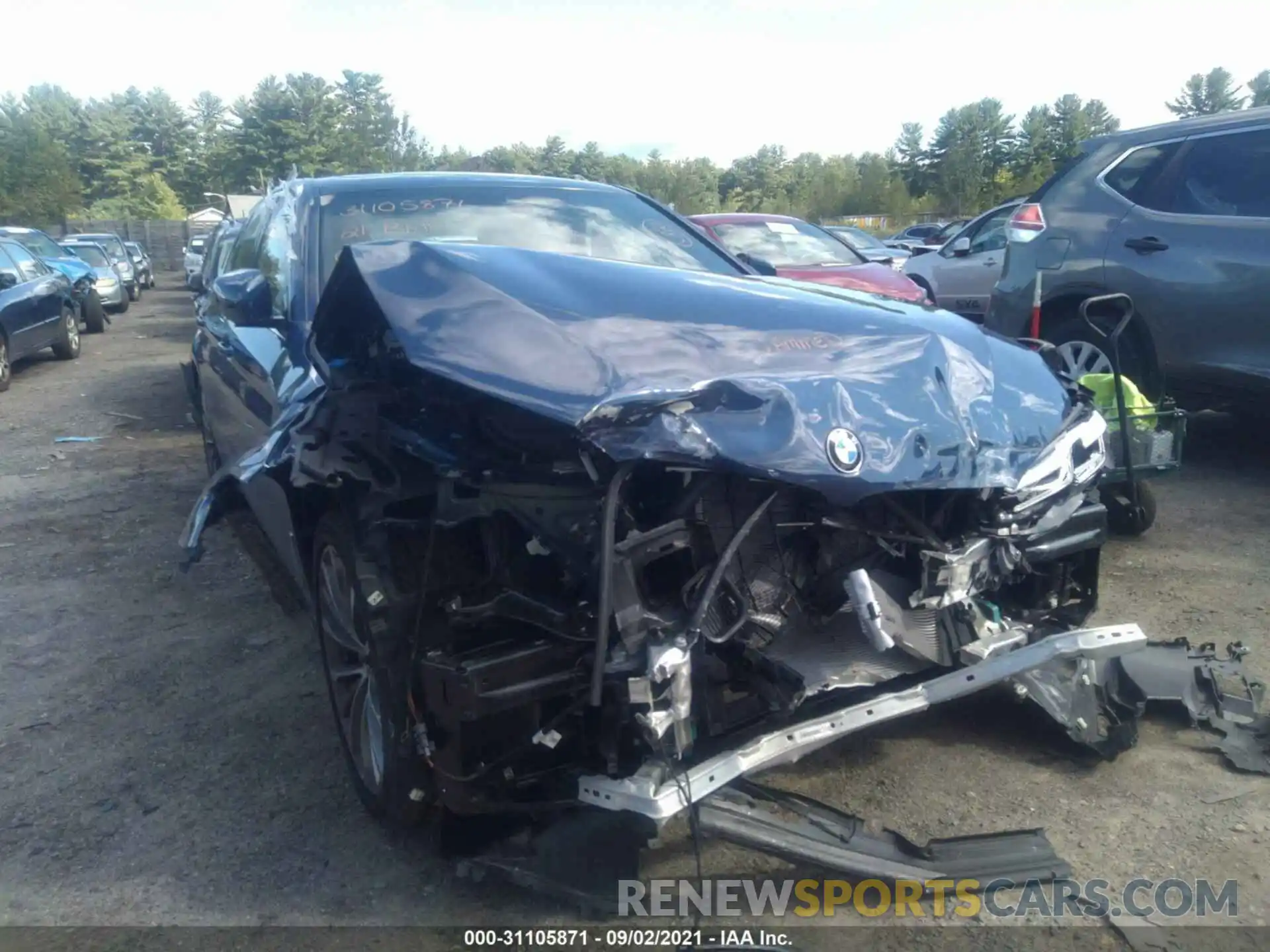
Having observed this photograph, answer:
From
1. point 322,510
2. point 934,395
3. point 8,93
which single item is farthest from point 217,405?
point 8,93

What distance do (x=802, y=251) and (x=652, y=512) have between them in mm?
7775

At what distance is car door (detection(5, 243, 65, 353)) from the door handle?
1162 centimetres

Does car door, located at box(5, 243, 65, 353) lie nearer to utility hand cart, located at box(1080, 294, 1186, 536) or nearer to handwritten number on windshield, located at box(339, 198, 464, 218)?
handwritten number on windshield, located at box(339, 198, 464, 218)

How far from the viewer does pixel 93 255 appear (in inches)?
922

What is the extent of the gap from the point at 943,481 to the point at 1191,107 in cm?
7282

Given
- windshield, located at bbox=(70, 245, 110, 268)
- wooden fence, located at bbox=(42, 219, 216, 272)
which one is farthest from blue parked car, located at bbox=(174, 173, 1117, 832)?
wooden fence, located at bbox=(42, 219, 216, 272)

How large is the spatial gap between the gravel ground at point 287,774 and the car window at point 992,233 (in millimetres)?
6613

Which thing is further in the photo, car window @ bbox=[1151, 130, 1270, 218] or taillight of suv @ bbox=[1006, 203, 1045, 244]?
taillight of suv @ bbox=[1006, 203, 1045, 244]

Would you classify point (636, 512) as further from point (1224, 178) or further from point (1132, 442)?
point (1224, 178)

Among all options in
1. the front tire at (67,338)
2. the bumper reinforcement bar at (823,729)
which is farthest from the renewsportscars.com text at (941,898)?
the front tire at (67,338)

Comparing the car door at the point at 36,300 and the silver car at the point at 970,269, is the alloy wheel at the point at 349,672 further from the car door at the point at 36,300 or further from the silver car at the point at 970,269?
the car door at the point at 36,300

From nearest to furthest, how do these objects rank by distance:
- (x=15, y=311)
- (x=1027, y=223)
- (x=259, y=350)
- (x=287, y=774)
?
(x=287, y=774)
(x=259, y=350)
(x=1027, y=223)
(x=15, y=311)

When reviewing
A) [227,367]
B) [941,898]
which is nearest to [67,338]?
[227,367]

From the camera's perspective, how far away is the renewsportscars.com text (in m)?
2.66
